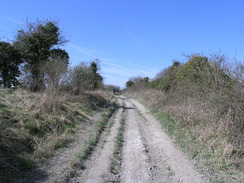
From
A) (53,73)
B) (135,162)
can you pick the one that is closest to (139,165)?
(135,162)

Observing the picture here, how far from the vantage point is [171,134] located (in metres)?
9.19

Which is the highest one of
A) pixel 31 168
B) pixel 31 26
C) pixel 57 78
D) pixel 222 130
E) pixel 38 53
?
pixel 31 26

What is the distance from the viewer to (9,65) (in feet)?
52.7

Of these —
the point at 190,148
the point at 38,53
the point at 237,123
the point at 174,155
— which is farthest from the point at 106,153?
the point at 38,53

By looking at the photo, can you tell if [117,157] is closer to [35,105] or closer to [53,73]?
[35,105]

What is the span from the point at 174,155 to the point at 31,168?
4340mm

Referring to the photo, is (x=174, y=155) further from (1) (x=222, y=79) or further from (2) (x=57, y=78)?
(2) (x=57, y=78)

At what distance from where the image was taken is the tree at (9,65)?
15.7 meters

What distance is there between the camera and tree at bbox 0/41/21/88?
15742mm

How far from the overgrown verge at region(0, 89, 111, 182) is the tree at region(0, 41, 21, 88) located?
18.8ft

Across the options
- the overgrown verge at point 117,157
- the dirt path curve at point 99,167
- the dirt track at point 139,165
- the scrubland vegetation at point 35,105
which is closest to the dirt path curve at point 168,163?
the dirt track at point 139,165

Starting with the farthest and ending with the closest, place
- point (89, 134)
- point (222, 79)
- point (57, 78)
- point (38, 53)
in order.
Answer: point (38, 53) → point (57, 78) → point (89, 134) → point (222, 79)

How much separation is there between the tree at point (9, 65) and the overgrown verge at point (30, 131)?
5.72 metres

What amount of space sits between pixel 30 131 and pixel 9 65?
10.9 metres
